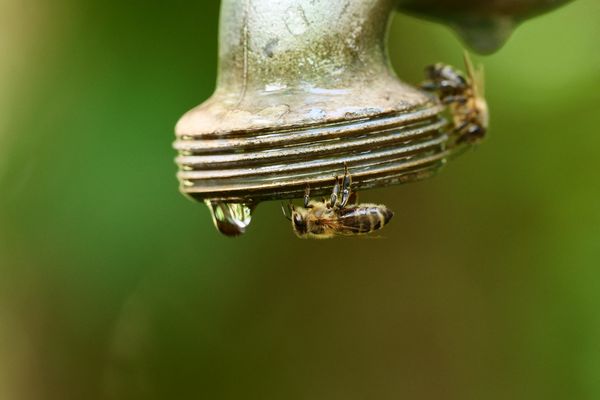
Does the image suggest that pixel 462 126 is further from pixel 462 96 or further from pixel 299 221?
pixel 299 221

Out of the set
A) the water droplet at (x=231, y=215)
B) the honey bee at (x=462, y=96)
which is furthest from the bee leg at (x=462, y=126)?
the water droplet at (x=231, y=215)

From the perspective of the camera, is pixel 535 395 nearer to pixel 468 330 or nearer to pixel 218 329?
pixel 468 330

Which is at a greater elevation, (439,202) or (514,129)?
(514,129)

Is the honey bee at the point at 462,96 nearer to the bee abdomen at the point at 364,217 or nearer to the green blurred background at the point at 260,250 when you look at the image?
the bee abdomen at the point at 364,217

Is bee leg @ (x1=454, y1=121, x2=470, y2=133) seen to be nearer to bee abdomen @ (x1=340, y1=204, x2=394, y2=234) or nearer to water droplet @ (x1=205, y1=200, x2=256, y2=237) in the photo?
bee abdomen @ (x1=340, y1=204, x2=394, y2=234)

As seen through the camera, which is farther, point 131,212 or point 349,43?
point 131,212

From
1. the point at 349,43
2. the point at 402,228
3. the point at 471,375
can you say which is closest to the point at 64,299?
the point at 402,228
